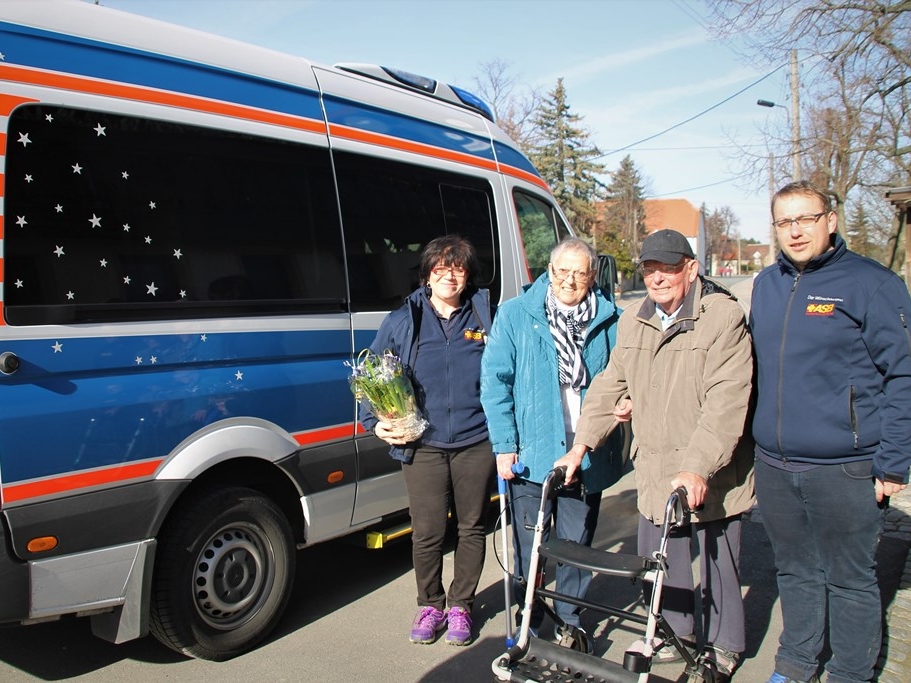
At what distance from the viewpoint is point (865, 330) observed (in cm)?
286

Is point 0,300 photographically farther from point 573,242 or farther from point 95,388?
point 573,242

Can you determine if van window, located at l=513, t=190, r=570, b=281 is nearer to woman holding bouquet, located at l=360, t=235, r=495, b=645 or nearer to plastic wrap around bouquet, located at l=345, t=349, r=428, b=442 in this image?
woman holding bouquet, located at l=360, t=235, r=495, b=645

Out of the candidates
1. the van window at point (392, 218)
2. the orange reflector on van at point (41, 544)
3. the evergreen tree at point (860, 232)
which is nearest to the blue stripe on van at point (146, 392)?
the orange reflector on van at point (41, 544)

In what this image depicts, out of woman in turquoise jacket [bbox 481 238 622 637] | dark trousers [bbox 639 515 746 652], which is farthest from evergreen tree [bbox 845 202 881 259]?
dark trousers [bbox 639 515 746 652]

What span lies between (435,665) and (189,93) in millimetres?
2955

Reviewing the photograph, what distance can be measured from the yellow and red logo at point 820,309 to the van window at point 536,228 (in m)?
3.04

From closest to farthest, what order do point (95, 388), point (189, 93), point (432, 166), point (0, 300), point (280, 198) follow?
point (0, 300) → point (95, 388) → point (189, 93) → point (280, 198) → point (432, 166)

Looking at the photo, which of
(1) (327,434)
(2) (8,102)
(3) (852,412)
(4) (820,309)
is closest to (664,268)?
(4) (820,309)

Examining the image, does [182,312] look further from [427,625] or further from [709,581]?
[709,581]

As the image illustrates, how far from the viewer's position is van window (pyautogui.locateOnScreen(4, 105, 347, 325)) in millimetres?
2881

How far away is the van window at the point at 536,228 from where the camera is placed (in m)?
5.90

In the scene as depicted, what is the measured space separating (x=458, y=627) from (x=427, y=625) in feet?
0.53

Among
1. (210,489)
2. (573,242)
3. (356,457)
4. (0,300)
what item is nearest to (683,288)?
(573,242)

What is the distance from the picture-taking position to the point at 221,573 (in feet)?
12.0
